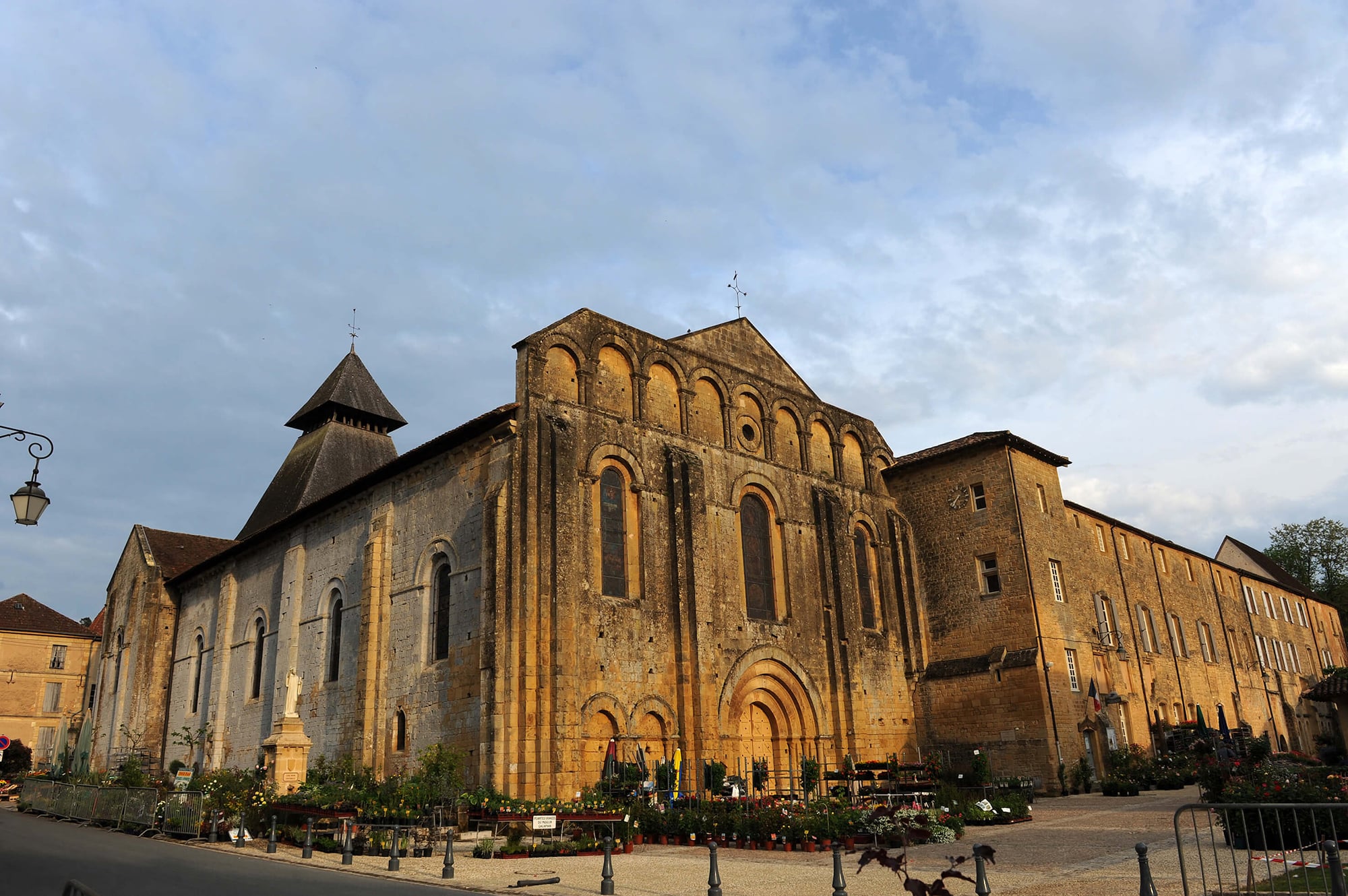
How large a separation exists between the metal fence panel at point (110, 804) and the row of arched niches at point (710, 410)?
464 inches

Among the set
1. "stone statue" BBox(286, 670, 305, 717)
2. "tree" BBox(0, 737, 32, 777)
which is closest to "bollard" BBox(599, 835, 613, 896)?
"stone statue" BBox(286, 670, 305, 717)

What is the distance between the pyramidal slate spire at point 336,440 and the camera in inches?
1518

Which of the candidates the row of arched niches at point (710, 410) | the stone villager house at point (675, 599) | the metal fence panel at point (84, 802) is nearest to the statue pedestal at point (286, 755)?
the stone villager house at point (675, 599)

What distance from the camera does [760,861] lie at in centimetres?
1379

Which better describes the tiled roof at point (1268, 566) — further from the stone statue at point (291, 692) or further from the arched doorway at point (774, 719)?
the stone statue at point (291, 692)

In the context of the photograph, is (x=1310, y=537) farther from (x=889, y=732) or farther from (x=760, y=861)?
(x=760, y=861)

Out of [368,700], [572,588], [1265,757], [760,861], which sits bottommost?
[760,861]

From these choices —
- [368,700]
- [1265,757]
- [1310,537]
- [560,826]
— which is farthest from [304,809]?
[1310,537]

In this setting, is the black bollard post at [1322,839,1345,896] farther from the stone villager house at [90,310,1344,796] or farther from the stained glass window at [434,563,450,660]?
the stained glass window at [434,563,450,660]

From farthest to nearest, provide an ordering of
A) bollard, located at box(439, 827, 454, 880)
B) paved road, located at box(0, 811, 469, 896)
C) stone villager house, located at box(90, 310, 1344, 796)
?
stone villager house, located at box(90, 310, 1344, 796) → bollard, located at box(439, 827, 454, 880) → paved road, located at box(0, 811, 469, 896)

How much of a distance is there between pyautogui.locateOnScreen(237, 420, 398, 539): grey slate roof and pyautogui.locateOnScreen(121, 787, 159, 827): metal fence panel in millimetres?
19725

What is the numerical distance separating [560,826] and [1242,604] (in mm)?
38500

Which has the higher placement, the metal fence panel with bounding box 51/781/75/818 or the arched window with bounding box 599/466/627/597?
the arched window with bounding box 599/466/627/597

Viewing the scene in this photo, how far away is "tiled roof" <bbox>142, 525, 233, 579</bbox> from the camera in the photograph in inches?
1494
